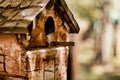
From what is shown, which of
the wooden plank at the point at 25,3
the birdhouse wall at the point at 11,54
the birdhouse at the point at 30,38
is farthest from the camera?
the wooden plank at the point at 25,3

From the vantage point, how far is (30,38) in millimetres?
5203

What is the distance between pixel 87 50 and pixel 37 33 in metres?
23.4

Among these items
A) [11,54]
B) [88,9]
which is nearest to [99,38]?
[88,9]

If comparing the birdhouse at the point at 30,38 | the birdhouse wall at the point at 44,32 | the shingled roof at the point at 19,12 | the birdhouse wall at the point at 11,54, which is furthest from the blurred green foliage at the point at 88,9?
the birdhouse wall at the point at 11,54

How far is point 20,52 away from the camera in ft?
17.2

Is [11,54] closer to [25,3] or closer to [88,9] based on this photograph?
A: [25,3]

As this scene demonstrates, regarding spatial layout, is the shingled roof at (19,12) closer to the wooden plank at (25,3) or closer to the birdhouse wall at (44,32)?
the wooden plank at (25,3)

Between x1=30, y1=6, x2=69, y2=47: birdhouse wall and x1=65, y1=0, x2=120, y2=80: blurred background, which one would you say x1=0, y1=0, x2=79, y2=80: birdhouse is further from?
x1=65, y1=0, x2=120, y2=80: blurred background

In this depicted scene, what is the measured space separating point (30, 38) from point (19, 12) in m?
0.55

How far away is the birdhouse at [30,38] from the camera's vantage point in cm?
512

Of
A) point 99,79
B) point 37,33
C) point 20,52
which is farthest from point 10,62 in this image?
point 99,79

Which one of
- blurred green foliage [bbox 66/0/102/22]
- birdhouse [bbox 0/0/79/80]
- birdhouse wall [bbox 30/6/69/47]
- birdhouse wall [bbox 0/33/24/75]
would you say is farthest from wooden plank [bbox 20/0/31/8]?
blurred green foliage [bbox 66/0/102/22]

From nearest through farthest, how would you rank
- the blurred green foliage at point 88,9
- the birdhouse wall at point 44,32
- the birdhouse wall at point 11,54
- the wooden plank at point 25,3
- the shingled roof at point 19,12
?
the shingled roof at point 19,12
the birdhouse wall at point 11,54
the birdhouse wall at point 44,32
the wooden plank at point 25,3
the blurred green foliage at point 88,9

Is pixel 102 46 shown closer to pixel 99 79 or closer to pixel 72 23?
pixel 99 79
